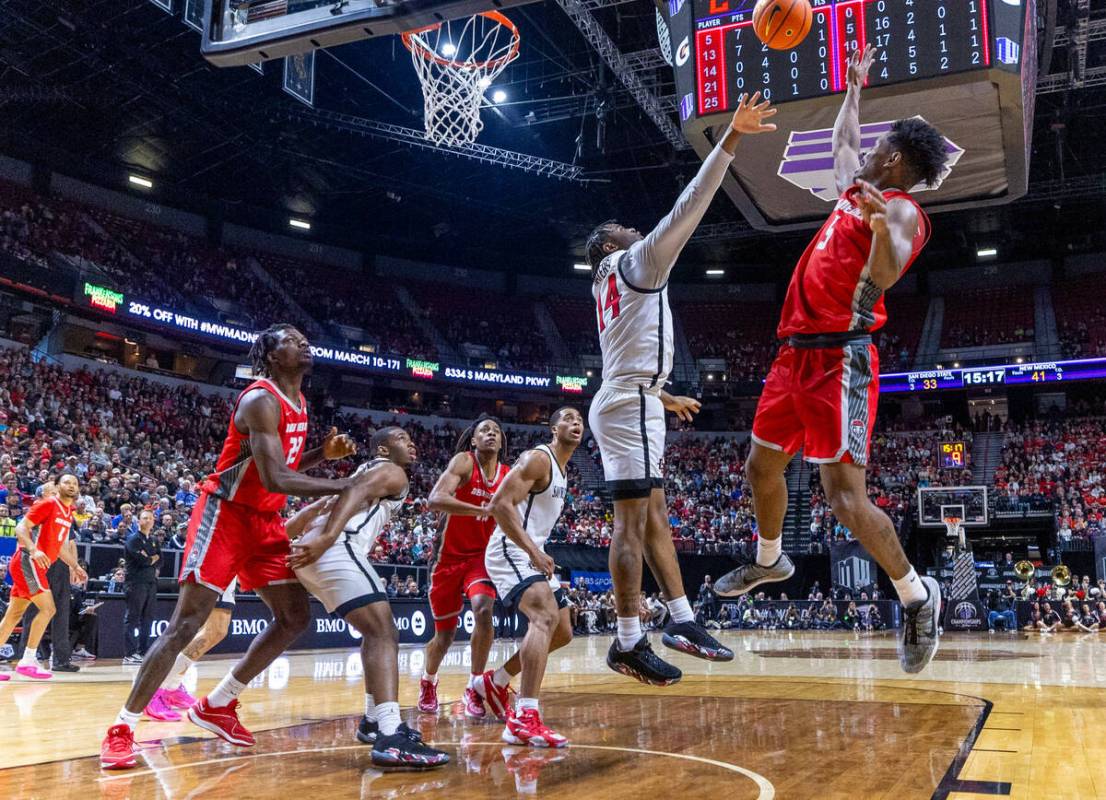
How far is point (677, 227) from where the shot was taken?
15.0 feet

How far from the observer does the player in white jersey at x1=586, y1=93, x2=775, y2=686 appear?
4.76 m

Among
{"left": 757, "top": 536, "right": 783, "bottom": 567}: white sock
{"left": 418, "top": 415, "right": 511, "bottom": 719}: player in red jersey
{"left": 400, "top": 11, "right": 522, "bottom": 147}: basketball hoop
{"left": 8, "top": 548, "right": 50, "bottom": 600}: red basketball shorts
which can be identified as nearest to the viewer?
{"left": 757, "top": 536, "right": 783, "bottom": 567}: white sock

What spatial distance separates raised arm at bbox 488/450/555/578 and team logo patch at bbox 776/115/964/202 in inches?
151

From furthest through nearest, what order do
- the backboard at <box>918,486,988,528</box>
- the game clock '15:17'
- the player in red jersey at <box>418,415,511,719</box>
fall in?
the backboard at <box>918,486,988,528</box> → the game clock '15:17' → the player in red jersey at <box>418,415,511,719</box>

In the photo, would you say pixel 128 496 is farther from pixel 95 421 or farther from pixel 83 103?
pixel 83 103

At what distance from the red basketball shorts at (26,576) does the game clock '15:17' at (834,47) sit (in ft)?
24.9

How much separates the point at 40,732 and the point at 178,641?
1.88 m

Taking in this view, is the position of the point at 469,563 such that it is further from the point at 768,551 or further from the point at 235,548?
the point at 768,551

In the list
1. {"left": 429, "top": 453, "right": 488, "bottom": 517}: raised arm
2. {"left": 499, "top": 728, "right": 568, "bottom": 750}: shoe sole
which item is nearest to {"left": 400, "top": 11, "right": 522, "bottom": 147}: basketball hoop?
{"left": 429, "top": 453, "right": 488, "bottom": 517}: raised arm

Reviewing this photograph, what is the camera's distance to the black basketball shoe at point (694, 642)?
4.65 metres

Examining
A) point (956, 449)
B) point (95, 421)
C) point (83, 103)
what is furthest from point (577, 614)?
point (83, 103)

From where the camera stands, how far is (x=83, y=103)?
23469 mm

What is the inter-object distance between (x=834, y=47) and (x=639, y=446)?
14.8ft

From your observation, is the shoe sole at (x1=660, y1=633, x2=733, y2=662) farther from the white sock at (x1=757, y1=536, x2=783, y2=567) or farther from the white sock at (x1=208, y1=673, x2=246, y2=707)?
the white sock at (x1=208, y1=673, x2=246, y2=707)
